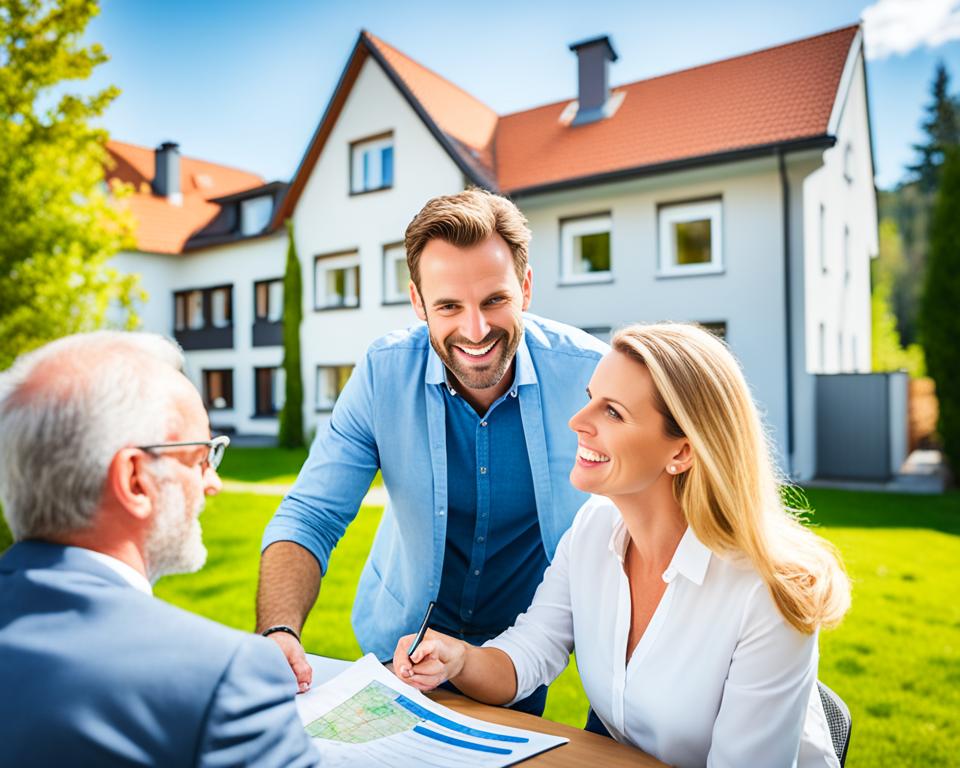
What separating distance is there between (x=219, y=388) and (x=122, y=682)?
1054 inches

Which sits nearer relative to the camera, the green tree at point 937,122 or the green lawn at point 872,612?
the green lawn at point 872,612

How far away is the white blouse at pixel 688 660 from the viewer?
1835 millimetres

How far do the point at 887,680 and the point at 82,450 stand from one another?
17.5 ft

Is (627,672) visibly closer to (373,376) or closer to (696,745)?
(696,745)

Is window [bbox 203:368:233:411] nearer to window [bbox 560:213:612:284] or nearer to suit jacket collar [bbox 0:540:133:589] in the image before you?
window [bbox 560:213:612:284]

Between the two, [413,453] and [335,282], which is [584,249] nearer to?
[335,282]

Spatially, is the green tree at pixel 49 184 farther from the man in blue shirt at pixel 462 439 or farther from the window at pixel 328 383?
the window at pixel 328 383

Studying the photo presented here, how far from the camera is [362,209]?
66.4ft

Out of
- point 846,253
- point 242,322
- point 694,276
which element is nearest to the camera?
point 694,276

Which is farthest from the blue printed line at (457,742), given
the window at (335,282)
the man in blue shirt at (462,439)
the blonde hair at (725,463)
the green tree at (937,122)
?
the green tree at (937,122)

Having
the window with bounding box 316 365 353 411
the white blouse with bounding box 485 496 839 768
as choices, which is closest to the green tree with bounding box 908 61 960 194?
the window with bounding box 316 365 353 411

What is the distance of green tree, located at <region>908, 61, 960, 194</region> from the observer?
48562 mm

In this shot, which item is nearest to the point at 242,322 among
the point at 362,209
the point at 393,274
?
the point at 362,209

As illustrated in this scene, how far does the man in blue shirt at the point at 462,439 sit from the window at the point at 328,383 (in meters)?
18.8
